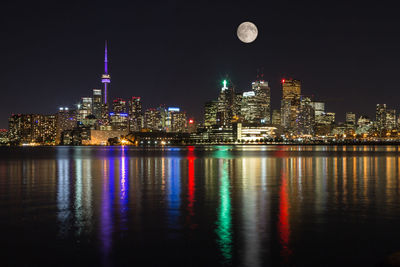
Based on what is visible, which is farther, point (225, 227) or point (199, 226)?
point (199, 226)

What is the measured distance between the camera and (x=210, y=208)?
1992 cm

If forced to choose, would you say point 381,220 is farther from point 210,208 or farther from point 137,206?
point 137,206

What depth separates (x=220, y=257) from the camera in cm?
1164

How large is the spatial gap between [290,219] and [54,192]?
15850mm

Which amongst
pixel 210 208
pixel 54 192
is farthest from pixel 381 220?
pixel 54 192

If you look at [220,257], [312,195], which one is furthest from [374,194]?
[220,257]

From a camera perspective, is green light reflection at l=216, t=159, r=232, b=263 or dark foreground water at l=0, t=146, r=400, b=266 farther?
green light reflection at l=216, t=159, r=232, b=263

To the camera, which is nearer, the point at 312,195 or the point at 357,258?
the point at 357,258

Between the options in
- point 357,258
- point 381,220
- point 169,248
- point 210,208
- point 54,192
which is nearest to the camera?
point 357,258

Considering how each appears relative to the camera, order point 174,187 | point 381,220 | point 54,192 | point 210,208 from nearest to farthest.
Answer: point 381,220 < point 210,208 < point 54,192 < point 174,187

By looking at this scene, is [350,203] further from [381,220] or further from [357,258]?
[357,258]

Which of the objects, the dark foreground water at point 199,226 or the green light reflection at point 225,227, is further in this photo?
the green light reflection at point 225,227

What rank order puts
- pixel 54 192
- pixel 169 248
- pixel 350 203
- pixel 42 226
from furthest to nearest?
pixel 54 192 → pixel 350 203 → pixel 42 226 → pixel 169 248

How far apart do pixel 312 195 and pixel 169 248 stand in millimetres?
13863
